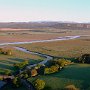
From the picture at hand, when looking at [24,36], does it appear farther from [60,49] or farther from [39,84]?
[39,84]

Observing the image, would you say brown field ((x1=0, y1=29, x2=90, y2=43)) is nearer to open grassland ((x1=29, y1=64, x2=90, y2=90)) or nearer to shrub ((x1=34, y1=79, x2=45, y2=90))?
open grassland ((x1=29, y1=64, x2=90, y2=90))

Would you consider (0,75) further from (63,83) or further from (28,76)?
(63,83)

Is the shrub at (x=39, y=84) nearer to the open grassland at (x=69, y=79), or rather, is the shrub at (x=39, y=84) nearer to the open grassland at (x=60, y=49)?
the open grassland at (x=69, y=79)

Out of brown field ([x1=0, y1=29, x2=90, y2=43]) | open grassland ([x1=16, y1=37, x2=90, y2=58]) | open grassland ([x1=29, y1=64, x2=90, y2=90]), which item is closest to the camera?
open grassland ([x1=29, y1=64, x2=90, y2=90])

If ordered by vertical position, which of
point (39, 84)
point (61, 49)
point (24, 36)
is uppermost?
point (39, 84)

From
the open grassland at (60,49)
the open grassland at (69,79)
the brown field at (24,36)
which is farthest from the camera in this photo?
the brown field at (24,36)

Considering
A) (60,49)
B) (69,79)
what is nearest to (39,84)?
(69,79)

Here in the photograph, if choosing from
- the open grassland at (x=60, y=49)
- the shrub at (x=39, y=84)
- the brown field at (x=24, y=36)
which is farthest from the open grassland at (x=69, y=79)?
the brown field at (x=24, y=36)

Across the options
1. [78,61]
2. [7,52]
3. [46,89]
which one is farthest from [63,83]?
[7,52]

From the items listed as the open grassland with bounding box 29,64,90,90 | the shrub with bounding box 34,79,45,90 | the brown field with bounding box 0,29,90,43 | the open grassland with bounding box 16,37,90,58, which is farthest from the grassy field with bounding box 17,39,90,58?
the shrub with bounding box 34,79,45,90
